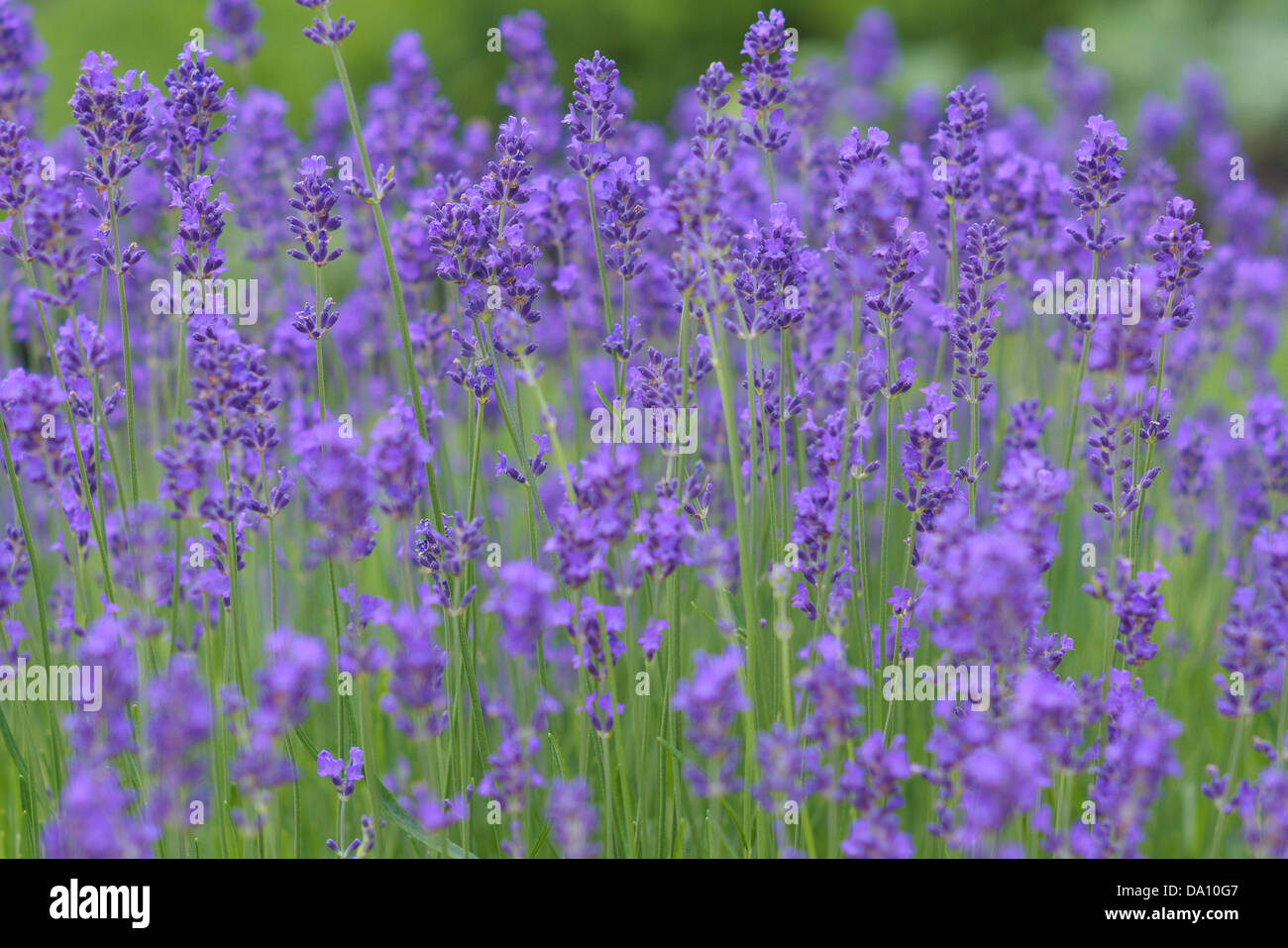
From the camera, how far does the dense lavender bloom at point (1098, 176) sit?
6.93ft

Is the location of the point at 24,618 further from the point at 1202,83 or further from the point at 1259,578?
the point at 1202,83

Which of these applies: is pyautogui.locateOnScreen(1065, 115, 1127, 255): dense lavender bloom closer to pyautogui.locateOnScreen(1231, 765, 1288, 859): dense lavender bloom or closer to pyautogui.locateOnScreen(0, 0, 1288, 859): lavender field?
pyautogui.locateOnScreen(0, 0, 1288, 859): lavender field

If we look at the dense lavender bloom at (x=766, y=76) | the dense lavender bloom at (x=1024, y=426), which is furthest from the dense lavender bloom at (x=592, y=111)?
the dense lavender bloom at (x=1024, y=426)

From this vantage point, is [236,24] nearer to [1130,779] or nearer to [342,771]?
[342,771]

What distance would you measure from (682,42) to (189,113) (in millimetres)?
8091

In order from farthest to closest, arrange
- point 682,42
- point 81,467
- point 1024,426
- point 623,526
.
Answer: point 682,42
point 1024,426
point 81,467
point 623,526

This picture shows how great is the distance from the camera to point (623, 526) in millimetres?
1682

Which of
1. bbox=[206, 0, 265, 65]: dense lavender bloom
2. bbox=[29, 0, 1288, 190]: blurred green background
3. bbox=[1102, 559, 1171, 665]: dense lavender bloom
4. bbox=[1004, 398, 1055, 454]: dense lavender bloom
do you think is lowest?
bbox=[1102, 559, 1171, 665]: dense lavender bloom

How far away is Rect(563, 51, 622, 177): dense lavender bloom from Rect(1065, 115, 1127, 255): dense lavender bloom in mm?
852

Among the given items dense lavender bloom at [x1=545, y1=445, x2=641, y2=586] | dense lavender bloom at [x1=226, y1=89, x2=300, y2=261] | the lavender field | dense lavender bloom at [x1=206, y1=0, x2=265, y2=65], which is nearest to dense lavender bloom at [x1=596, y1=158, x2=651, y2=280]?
the lavender field

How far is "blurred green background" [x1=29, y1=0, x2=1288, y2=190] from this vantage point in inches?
355

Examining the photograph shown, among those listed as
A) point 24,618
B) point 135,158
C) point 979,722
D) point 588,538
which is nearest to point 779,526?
point 588,538

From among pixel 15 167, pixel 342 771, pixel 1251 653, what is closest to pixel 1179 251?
pixel 1251 653
